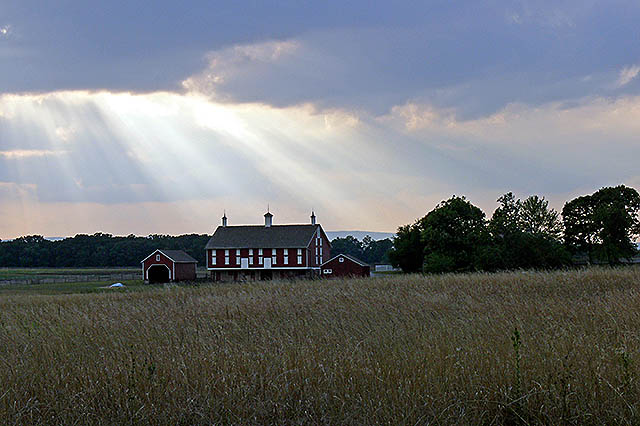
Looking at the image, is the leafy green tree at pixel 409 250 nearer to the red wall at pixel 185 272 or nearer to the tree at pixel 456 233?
the tree at pixel 456 233

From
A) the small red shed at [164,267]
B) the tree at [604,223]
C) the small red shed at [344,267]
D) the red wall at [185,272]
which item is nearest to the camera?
the tree at [604,223]

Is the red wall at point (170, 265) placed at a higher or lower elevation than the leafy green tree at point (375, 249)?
lower

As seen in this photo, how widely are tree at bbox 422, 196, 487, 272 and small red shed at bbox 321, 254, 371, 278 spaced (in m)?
7.70

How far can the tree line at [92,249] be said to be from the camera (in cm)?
12738

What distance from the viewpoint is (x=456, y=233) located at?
60.1 meters

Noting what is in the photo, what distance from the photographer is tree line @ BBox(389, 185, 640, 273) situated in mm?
54156

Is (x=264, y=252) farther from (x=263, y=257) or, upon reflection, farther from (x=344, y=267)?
(x=344, y=267)

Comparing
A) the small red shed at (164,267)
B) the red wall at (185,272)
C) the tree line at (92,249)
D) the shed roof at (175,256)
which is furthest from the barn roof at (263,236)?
the tree line at (92,249)

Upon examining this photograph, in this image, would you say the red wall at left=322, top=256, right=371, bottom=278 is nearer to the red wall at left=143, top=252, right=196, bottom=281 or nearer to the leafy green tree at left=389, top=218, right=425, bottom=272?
the leafy green tree at left=389, top=218, right=425, bottom=272

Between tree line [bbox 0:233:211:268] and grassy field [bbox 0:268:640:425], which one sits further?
tree line [bbox 0:233:211:268]

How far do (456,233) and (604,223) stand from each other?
50.8ft

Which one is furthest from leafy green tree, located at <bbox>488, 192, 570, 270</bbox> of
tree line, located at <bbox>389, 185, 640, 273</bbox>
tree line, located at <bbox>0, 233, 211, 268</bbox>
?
tree line, located at <bbox>0, 233, 211, 268</bbox>

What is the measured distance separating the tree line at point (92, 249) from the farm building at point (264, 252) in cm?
5352

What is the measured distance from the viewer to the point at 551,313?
10.6 metres
